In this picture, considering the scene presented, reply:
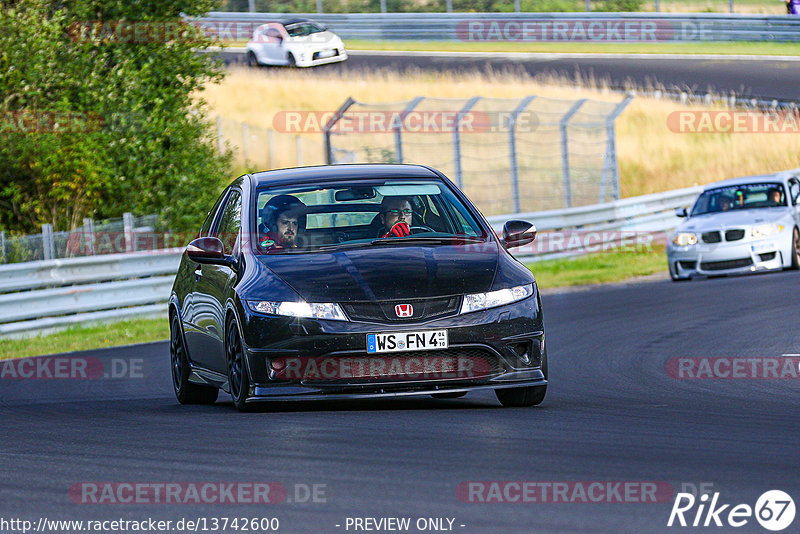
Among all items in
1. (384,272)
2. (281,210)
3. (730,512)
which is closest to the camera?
(730,512)

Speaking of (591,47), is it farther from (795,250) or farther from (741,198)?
(795,250)

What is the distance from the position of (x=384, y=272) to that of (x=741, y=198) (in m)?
13.9

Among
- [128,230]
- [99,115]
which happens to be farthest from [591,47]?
[128,230]

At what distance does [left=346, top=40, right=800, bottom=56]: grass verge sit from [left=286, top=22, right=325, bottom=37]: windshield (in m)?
5.53

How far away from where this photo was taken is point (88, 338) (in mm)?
17578

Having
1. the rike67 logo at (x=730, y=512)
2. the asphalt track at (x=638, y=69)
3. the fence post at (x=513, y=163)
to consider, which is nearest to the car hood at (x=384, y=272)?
the rike67 logo at (x=730, y=512)

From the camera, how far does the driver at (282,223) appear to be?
914 centimetres

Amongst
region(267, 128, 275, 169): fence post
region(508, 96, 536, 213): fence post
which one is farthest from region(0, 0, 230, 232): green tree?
region(267, 128, 275, 169): fence post

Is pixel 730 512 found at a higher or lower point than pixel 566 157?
higher

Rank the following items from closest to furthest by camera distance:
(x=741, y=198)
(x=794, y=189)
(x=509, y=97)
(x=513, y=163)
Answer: (x=794, y=189), (x=741, y=198), (x=513, y=163), (x=509, y=97)

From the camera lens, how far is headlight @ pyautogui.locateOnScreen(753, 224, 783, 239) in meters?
19.9

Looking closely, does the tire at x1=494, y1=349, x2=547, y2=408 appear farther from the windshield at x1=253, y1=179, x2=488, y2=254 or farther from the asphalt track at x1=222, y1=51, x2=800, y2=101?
the asphalt track at x1=222, y1=51, x2=800, y2=101

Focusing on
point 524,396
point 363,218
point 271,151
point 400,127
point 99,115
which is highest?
point 363,218

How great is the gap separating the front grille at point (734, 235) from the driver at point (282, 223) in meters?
11.8
